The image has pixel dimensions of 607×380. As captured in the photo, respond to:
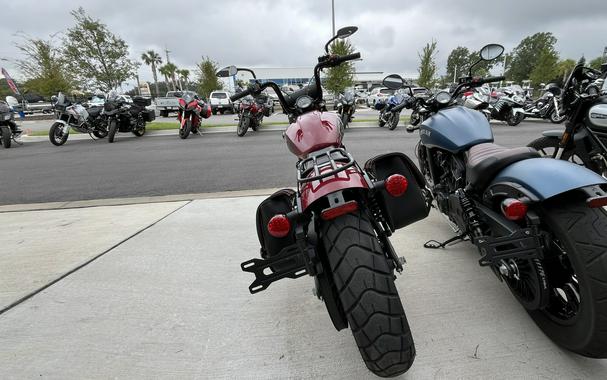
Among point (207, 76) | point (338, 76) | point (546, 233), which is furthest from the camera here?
point (207, 76)

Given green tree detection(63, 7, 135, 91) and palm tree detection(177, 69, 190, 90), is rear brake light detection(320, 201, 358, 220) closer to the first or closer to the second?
green tree detection(63, 7, 135, 91)

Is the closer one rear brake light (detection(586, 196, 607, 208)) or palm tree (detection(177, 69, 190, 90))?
rear brake light (detection(586, 196, 607, 208))

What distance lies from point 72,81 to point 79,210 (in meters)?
22.1

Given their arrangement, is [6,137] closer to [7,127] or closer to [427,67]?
[7,127]

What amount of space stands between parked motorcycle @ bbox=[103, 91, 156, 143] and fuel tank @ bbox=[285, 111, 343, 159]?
9.58 metres

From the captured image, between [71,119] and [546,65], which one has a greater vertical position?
[546,65]

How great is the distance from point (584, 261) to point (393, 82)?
7.13 ft

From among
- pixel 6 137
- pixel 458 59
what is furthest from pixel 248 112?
pixel 458 59

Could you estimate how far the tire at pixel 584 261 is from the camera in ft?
3.93

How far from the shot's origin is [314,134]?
1760 mm

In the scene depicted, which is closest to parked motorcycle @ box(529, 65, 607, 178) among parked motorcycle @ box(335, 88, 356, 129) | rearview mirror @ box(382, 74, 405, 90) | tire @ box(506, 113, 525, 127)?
rearview mirror @ box(382, 74, 405, 90)

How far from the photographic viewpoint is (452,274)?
2158 millimetres

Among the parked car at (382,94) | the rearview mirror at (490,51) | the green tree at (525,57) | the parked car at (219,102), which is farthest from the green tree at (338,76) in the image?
the green tree at (525,57)

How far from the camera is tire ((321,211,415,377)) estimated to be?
117 centimetres
